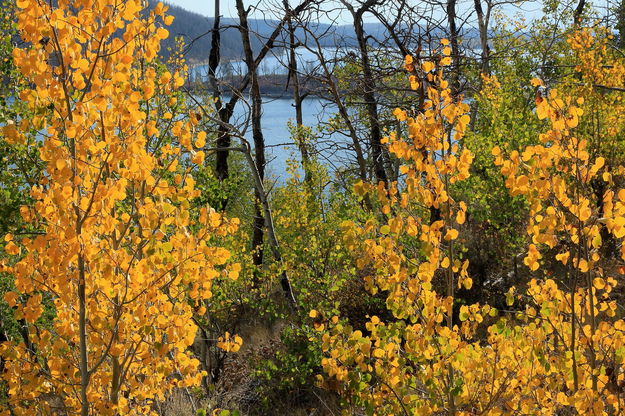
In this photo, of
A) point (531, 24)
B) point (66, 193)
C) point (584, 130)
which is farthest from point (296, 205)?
point (531, 24)

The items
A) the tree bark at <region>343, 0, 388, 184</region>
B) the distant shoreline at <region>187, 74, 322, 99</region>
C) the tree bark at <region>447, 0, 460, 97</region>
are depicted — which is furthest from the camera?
the distant shoreline at <region>187, 74, 322, 99</region>

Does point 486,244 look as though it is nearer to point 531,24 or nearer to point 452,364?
point 452,364

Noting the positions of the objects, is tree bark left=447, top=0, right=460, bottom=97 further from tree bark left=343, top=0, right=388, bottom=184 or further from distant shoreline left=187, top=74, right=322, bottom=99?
distant shoreline left=187, top=74, right=322, bottom=99

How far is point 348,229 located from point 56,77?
149 cm

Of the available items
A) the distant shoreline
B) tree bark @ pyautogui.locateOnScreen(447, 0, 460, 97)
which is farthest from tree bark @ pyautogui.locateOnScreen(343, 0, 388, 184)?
tree bark @ pyautogui.locateOnScreen(447, 0, 460, 97)

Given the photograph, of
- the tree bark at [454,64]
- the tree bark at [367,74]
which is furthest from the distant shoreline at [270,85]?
the tree bark at [454,64]

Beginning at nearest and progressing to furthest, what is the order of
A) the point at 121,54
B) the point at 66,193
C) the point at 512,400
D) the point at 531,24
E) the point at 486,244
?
the point at 66,193 → the point at 121,54 → the point at 512,400 → the point at 486,244 → the point at 531,24

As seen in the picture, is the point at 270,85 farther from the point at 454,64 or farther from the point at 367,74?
the point at 454,64

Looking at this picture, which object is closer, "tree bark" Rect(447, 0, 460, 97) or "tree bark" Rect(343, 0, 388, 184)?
"tree bark" Rect(447, 0, 460, 97)

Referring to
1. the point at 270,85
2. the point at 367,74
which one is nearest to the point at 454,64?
the point at 367,74

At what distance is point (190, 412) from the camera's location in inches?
241

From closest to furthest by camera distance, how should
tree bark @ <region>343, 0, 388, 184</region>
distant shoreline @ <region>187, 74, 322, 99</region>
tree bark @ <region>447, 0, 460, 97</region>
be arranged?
tree bark @ <region>447, 0, 460, 97</region>
tree bark @ <region>343, 0, 388, 184</region>
distant shoreline @ <region>187, 74, 322, 99</region>

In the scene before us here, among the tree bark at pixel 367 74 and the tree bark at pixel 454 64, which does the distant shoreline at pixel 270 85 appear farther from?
the tree bark at pixel 454 64

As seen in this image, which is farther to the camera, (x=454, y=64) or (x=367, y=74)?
(x=367, y=74)
